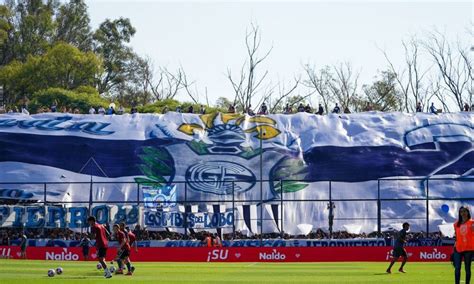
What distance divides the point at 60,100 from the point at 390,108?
3553 centimetres

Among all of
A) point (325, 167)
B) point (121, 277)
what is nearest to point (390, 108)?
point (325, 167)

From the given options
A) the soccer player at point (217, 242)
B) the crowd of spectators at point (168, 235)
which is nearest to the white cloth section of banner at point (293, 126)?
the crowd of spectators at point (168, 235)

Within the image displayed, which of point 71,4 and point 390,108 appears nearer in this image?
point 390,108

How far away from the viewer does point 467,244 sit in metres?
22.2

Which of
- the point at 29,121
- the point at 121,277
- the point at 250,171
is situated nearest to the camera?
the point at 121,277

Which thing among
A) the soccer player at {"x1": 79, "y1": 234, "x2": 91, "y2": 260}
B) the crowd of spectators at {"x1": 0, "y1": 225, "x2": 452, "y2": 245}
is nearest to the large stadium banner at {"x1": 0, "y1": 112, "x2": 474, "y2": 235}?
the crowd of spectators at {"x1": 0, "y1": 225, "x2": 452, "y2": 245}

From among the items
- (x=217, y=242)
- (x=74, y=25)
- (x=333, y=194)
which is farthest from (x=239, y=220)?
(x=74, y=25)

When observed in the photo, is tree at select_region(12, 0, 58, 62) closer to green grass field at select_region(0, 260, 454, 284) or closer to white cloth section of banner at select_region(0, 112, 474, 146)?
white cloth section of banner at select_region(0, 112, 474, 146)

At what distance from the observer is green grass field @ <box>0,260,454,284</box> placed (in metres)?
28.8

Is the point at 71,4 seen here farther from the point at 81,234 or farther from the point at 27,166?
the point at 81,234

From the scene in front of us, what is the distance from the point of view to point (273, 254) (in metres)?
45.5

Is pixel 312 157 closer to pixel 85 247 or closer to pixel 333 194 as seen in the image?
pixel 333 194

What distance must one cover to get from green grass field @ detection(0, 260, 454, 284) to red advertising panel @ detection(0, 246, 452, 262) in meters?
6.41

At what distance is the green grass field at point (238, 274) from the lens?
2883 cm
